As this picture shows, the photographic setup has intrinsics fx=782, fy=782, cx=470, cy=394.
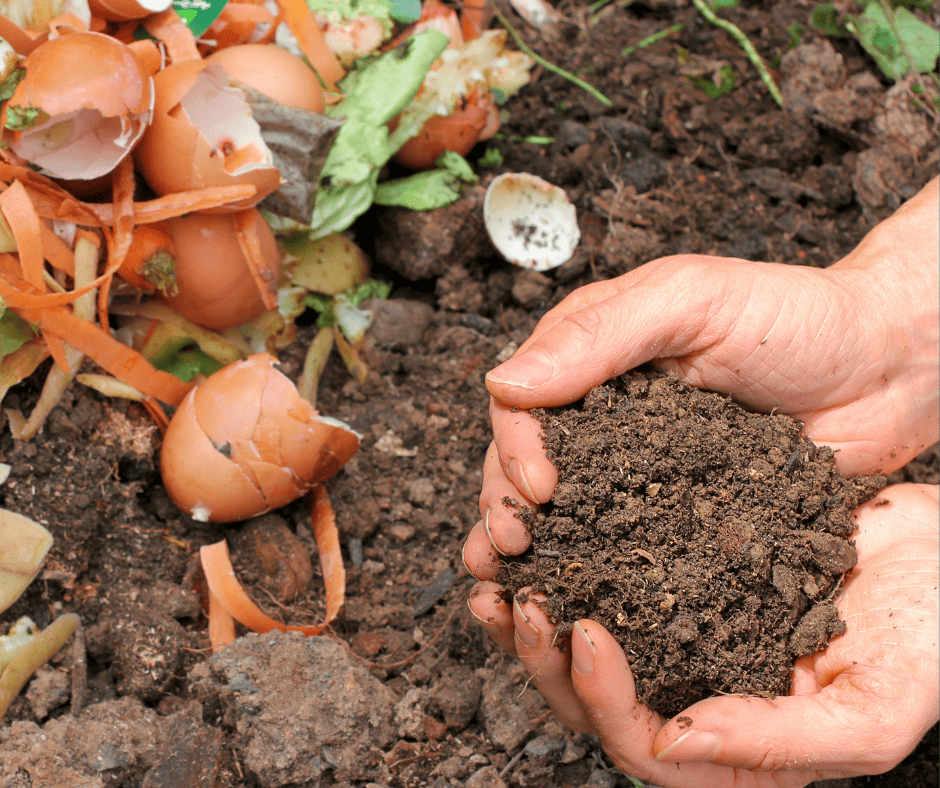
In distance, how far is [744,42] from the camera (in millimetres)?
2609

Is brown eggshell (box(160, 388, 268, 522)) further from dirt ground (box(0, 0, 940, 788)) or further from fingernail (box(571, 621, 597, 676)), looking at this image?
fingernail (box(571, 621, 597, 676))

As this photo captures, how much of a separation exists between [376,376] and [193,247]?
0.58 m

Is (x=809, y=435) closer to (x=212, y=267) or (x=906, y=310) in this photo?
(x=906, y=310)

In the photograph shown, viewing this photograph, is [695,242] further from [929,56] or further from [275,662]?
[275,662]

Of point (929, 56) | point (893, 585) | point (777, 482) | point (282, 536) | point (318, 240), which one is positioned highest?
point (929, 56)

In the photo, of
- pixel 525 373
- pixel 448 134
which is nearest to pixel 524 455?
pixel 525 373

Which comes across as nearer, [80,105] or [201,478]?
[80,105]

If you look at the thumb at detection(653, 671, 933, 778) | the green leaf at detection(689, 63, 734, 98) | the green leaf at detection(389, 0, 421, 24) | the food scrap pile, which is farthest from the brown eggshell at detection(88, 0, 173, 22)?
the thumb at detection(653, 671, 933, 778)

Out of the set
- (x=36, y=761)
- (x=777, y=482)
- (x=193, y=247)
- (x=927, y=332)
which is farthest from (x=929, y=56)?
(x=36, y=761)

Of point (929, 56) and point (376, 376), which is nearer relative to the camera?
point (376, 376)

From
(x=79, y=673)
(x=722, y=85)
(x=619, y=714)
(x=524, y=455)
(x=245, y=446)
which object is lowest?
(x=79, y=673)

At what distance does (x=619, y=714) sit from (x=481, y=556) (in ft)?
1.13

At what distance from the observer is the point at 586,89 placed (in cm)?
259

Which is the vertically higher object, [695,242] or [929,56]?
[929,56]
